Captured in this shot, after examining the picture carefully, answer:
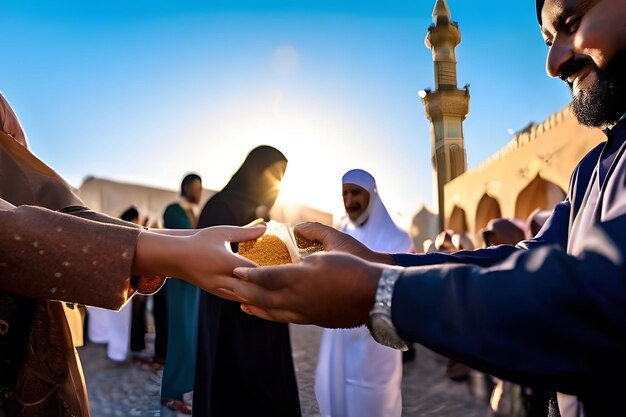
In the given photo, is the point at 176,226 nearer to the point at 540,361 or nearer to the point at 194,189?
the point at 194,189

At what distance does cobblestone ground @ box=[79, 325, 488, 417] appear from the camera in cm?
414

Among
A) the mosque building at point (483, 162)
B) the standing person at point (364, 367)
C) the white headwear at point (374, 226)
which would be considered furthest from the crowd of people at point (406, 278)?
the mosque building at point (483, 162)

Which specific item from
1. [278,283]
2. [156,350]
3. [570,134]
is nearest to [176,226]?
[156,350]

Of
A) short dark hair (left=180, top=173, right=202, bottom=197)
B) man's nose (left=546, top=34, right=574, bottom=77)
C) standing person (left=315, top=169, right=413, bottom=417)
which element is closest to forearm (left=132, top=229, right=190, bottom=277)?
man's nose (left=546, top=34, right=574, bottom=77)

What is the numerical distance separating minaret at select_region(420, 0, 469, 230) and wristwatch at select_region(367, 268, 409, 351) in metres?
15.7

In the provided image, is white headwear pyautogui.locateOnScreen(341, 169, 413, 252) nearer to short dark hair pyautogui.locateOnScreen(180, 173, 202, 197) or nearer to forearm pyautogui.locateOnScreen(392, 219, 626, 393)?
short dark hair pyautogui.locateOnScreen(180, 173, 202, 197)

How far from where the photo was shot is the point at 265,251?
150 centimetres

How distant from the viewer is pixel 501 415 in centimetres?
279

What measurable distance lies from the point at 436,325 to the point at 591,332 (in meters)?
0.25

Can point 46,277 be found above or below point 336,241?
below

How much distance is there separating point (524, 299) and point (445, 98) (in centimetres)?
1653

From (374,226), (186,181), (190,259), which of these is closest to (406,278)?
(190,259)

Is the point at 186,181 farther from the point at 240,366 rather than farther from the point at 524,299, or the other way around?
the point at 524,299

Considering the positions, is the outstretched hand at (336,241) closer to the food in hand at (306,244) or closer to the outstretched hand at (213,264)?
the food in hand at (306,244)
